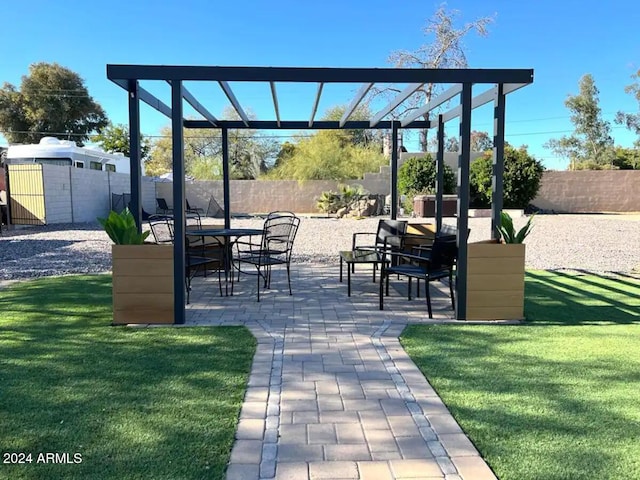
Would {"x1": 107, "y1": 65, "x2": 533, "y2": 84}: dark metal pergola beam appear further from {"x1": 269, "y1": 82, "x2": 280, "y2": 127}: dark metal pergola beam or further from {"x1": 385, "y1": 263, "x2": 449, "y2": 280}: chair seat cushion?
{"x1": 385, "y1": 263, "x2": 449, "y2": 280}: chair seat cushion

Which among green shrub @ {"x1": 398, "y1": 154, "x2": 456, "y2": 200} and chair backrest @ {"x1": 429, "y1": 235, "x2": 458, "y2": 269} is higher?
green shrub @ {"x1": 398, "y1": 154, "x2": 456, "y2": 200}

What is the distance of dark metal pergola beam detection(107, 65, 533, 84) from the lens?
13.4ft

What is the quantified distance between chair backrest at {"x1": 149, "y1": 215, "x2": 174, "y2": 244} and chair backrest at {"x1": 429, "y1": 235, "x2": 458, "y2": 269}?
293 centimetres

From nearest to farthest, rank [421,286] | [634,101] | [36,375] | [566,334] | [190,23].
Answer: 1. [36,375]
2. [566,334]
3. [421,286]
4. [190,23]
5. [634,101]

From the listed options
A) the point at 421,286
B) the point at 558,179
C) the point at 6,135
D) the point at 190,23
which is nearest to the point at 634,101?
the point at 558,179

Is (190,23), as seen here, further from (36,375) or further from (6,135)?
(6,135)

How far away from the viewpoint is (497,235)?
15.5ft

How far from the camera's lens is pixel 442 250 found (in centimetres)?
463

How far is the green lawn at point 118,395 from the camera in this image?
6.89ft

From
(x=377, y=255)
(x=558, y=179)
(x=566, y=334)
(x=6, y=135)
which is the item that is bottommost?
(x=566, y=334)

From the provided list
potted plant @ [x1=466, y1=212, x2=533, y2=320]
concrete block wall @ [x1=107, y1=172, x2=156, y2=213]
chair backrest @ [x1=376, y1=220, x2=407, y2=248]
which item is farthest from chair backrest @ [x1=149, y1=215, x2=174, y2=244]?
concrete block wall @ [x1=107, y1=172, x2=156, y2=213]

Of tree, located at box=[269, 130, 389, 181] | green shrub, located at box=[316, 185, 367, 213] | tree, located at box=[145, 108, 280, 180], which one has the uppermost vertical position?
tree, located at box=[145, 108, 280, 180]

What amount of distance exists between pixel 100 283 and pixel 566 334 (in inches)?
200

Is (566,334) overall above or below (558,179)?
below
